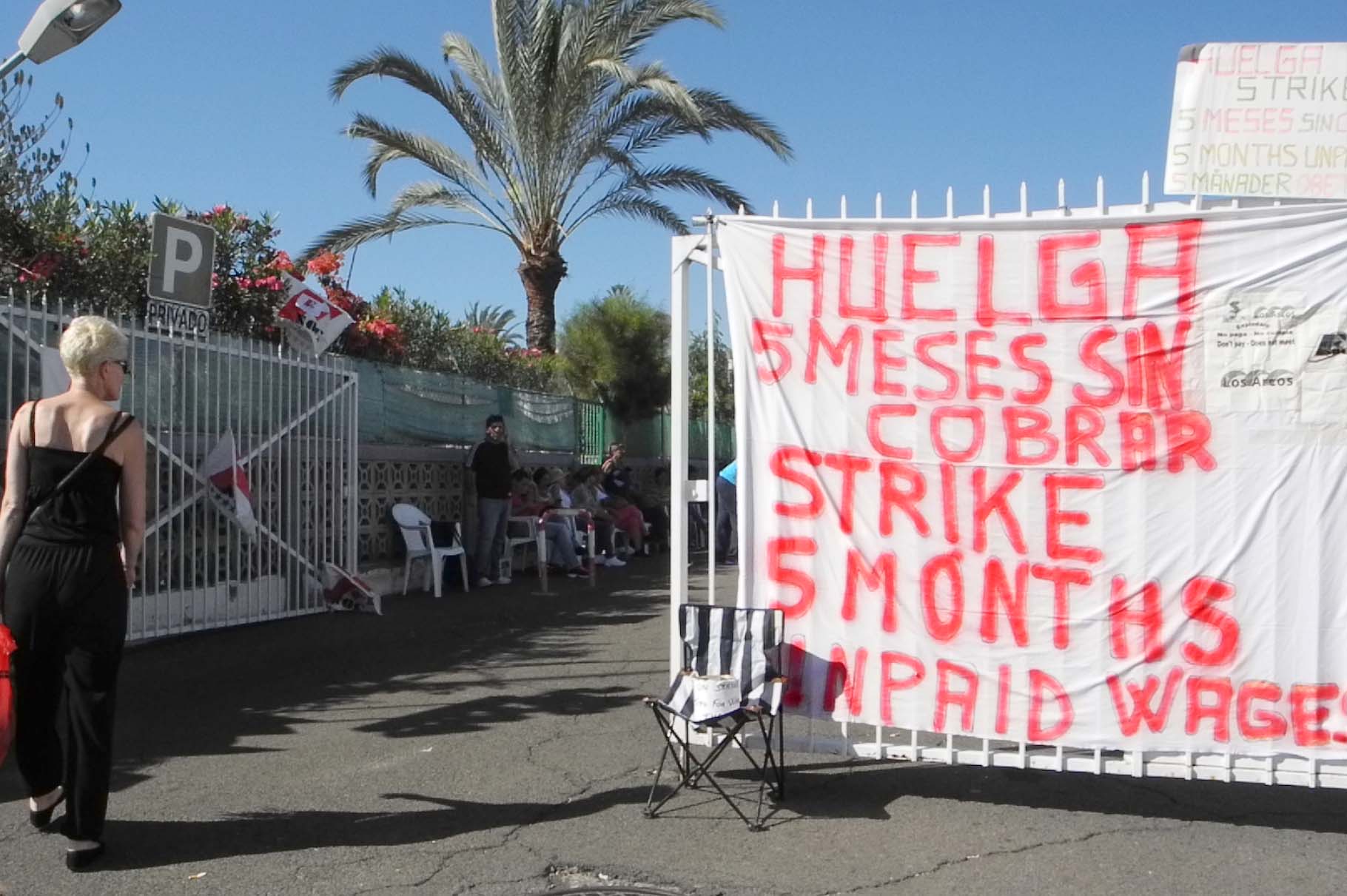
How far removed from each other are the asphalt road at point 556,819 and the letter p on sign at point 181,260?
339 cm

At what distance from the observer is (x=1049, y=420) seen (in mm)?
5438

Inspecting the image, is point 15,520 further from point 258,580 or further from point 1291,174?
point 258,580

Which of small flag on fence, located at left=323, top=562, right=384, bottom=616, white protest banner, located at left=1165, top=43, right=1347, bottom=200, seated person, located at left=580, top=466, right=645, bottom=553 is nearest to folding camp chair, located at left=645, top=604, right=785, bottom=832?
white protest banner, located at left=1165, top=43, right=1347, bottom=200

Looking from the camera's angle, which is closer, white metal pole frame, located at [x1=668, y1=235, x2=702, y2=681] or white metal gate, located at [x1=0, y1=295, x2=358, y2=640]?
white metal pole frame, located at [x1=668, y1=235, x2=702, y2=681]

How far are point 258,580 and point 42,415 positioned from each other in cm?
649

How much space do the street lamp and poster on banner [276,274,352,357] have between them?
4.30 metres

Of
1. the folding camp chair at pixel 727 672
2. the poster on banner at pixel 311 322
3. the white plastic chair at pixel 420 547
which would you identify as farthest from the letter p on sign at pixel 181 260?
the folding camp chair at pixel 727 672

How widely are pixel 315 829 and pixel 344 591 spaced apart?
275 inches

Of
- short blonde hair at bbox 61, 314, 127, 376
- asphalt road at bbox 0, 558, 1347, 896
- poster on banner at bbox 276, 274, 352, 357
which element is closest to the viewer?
asphalt road at bbox 0, 558, 1347, 896

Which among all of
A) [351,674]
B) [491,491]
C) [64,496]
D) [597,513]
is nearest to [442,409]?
[491,491]

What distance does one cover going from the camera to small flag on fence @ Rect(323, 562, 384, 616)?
39.6 ft

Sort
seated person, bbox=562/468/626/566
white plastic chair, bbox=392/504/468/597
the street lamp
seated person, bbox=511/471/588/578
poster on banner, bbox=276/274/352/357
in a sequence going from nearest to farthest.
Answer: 1. the street lamp
2. poster on banner, bbox=276/274/352/357
3. white plastic chair, bbox=392/504/468/597
4. seated person, bbox=511/471/588/578
5. seated person, bbox=562/468/626/566

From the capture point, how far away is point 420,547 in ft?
45.6

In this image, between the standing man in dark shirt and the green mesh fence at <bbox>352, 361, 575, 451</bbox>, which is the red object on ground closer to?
the green mesh fence at <bbox>352, 361, 575, 451</bbox>
